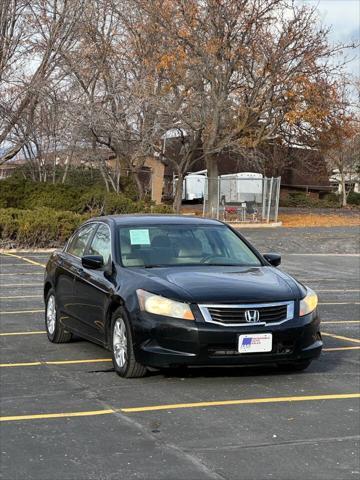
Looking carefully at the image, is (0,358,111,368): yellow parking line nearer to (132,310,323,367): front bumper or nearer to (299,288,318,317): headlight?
(132,310,323,367): front bumper

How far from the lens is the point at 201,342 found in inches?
271

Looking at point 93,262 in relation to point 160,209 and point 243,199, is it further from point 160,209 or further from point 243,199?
point 243,199

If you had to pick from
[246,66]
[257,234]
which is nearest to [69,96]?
[246,66]

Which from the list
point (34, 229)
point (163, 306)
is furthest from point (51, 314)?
point (34, 229)

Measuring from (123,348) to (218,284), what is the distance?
42.2 inches

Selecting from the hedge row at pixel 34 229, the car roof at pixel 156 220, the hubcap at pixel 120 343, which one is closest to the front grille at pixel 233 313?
the hubcap at pixel 120 343

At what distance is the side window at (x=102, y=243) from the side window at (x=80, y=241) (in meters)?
0.25

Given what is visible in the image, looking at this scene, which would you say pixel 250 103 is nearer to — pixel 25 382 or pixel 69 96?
pixel 69 96

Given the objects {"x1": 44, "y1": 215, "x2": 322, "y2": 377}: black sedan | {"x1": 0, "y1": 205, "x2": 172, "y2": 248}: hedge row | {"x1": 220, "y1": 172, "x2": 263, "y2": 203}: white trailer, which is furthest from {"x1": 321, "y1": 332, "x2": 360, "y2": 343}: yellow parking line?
{"x1": 220, "y1": 172, "x2": 263, "y2": 203}: white trailer

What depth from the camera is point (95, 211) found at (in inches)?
1117

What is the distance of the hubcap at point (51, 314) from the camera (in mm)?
9539

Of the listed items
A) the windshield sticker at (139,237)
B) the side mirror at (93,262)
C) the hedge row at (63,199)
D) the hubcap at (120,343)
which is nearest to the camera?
the hubcap at (120,343)

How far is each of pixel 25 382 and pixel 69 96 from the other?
2771 cm

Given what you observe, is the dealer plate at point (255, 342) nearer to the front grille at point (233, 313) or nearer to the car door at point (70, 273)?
the front grille at point (233, 313)
